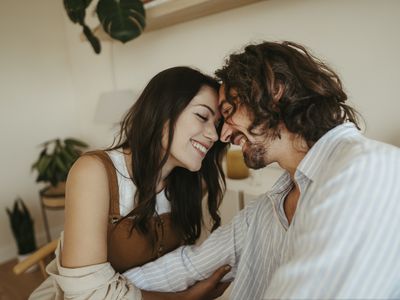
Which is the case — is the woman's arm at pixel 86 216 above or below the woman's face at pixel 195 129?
below

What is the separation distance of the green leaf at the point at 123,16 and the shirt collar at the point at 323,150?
133 cm

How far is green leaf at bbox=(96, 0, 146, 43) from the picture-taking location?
177 centimetres

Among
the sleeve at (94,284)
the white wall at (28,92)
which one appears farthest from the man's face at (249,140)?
the white wall at (28,92)

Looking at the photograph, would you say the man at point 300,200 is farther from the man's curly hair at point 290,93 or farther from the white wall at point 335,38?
the white wall at point 335,38

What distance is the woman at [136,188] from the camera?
97 centimetres

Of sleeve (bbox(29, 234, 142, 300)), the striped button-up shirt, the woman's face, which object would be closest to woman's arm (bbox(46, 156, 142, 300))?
sleeve (bbox(29, 234, 142, 300))

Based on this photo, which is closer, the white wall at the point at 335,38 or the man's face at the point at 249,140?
the man's face at the point at 249,140

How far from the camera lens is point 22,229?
2.62m

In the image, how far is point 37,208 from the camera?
3016 millimetres

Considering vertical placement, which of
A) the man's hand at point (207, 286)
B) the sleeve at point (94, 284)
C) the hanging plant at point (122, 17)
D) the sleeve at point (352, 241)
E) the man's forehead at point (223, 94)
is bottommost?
the man's hand at point (207, 286)

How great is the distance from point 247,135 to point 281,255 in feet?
1.15

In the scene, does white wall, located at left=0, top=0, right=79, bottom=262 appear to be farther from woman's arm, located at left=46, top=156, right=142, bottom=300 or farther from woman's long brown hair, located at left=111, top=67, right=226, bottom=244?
woman's arm, located at left=46, top=156, right=142, bottom=300

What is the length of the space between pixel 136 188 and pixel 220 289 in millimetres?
465

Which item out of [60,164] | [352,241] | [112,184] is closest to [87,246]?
[112,184]
